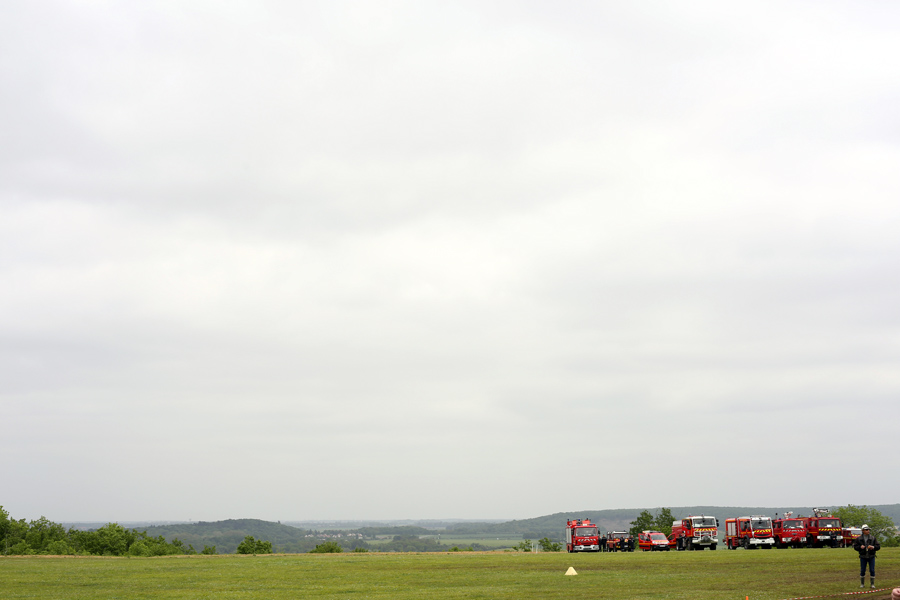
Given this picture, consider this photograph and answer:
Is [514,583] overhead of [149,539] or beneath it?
overhead

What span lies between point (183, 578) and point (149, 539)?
64.5 m

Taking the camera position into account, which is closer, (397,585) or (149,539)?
(397,585)

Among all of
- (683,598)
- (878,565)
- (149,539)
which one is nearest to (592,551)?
(878,565)

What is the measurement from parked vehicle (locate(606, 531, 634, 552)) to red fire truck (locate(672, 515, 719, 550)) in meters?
6.22

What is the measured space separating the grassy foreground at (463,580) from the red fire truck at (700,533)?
981 inches

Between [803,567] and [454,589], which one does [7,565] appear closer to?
[454,589]

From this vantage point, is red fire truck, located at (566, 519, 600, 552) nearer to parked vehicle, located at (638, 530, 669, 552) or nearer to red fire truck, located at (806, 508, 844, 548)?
parked vehicle, located at (638, 530, 669, 552)

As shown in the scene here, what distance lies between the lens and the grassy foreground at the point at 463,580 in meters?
26.5

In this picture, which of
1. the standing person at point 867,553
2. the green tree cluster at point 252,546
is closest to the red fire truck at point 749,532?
the standing person at point 867,553

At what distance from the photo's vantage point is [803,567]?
35.2 metres

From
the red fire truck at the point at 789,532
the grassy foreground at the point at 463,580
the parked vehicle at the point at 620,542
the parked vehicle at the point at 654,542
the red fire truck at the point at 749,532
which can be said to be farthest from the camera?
the parked vehicle at the point at 654,542

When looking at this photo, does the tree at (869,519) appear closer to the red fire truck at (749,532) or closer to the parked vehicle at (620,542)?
the red fire truck at (749,532)

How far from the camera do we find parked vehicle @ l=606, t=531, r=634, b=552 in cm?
6588

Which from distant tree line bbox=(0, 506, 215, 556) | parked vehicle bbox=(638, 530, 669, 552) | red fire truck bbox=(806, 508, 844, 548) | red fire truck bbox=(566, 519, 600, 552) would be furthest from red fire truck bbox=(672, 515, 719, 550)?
distant tree line bbox=(0, 506, 215, 556)
